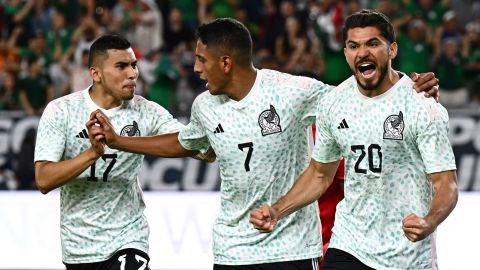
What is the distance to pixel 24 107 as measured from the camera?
49.4ft

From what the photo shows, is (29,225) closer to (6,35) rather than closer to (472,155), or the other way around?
(472,155)

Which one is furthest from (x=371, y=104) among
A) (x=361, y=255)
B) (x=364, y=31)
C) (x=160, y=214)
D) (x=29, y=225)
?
(x=29, y=225)

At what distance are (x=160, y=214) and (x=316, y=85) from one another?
3.95m

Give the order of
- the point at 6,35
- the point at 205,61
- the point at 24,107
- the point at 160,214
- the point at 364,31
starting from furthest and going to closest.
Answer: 1. the point at 6,35
2. the point at 24,107
3. the point at 160,214
4. the point at 205,61
5. the point at 364,31

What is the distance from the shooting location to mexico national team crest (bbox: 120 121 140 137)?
24.2 ft

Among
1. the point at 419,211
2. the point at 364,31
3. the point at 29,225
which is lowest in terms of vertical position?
the point at 29,225

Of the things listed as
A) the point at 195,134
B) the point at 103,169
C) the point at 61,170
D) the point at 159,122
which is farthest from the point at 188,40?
the point at 61,170

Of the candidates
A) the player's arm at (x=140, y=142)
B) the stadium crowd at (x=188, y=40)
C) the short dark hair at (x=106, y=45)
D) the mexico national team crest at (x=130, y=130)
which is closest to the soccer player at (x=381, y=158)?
the player's arm at (x=140, y=142)

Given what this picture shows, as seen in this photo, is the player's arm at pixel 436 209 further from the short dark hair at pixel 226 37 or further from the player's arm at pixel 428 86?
the short dark hair at pixel 226 37

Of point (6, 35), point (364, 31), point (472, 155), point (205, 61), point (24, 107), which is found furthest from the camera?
point (6, 35)

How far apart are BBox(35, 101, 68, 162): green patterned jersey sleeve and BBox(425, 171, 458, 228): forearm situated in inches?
99.3

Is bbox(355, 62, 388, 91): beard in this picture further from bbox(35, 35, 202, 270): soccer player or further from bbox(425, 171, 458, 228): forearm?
bbox(35, 35, 202, 270): soccer player

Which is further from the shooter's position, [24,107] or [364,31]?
[24,107]

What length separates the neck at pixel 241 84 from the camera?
6805mm
